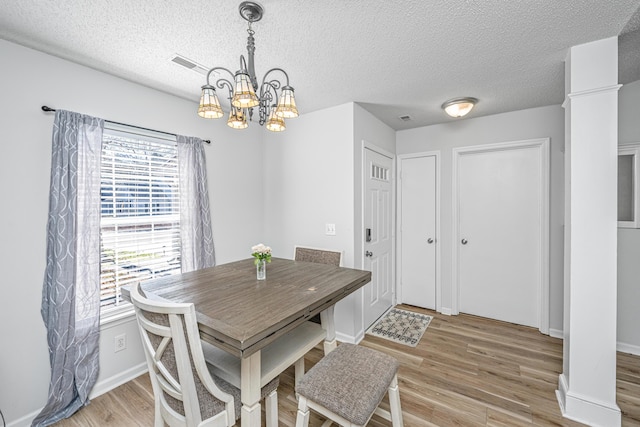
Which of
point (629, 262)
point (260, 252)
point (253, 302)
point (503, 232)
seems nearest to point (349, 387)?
point (253, 302)

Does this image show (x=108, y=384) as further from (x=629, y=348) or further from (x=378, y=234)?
(x=629, y=348)

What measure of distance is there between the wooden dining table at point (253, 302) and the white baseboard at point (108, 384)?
0.99 metres

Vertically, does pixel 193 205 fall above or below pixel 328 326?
above

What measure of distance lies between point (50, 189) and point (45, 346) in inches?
41.7

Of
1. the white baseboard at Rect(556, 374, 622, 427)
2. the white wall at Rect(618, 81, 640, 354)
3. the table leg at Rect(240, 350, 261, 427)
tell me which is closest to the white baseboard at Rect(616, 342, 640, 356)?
the white wall at Rect(618, 81, 640, 354)

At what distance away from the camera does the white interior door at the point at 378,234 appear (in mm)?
2898

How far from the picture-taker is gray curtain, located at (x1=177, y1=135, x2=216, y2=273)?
251 centimetres

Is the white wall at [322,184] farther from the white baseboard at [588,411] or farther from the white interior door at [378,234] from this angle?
the white baseboard at [588,411]

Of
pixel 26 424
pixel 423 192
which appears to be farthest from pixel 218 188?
pixel 423 192

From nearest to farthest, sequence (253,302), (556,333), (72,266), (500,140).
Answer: (253,302) < (72,266) < (556,333) < (500,140)

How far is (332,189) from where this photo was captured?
2.80 meters

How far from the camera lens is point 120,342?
2125 mm

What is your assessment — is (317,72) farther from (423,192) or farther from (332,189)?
(423,192)

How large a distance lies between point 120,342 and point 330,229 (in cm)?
205
